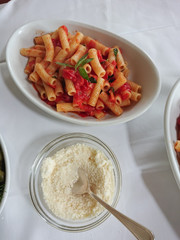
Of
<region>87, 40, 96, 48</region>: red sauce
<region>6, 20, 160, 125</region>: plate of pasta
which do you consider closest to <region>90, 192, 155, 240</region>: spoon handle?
<region>6, 20, 160, 125</region>: plate of pasta

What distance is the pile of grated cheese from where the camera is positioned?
41.1 inches

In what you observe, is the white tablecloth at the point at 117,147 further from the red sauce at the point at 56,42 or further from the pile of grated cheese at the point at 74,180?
the red sauce at the point at 56,42

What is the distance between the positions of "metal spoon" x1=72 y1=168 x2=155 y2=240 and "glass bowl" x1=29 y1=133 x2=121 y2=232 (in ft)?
0.25

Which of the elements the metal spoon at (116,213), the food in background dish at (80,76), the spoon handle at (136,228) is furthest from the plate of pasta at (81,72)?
the spoon handle at (136,228)

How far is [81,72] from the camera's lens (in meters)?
1.20

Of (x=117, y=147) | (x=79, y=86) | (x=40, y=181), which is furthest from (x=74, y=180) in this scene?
(x=79, y=86)

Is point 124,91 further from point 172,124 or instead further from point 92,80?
point 172,124

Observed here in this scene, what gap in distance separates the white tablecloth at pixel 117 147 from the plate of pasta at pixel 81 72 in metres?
0.08

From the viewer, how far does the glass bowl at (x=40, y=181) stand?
103 centimetres

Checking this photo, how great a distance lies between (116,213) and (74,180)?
0.24m

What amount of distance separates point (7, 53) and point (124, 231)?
1.03 metres

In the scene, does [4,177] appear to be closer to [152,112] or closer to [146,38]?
[152,112]

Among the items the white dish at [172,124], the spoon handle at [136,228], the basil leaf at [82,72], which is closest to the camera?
the spoon handle at [136,228]

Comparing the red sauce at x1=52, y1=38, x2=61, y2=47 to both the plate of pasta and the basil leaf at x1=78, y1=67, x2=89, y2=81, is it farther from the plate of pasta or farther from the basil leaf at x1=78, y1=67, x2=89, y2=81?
the basil leaf at x1=78, y1=67, x2=89, y2=81
